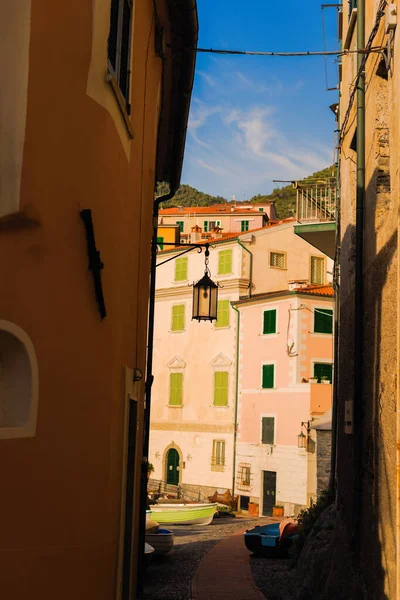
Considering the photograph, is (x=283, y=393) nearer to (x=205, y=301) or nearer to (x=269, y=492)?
(x=269, y=492)

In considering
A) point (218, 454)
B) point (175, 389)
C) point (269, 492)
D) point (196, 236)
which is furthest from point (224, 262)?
point (269, 492)

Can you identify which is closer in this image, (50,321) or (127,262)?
(50,321)

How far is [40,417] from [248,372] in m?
35.7

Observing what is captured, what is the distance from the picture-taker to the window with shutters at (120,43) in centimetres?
686

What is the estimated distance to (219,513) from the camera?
37.4 m

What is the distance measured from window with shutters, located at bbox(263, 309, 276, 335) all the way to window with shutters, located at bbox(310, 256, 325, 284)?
18.9 feet

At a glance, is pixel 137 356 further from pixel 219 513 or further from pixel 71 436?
pixel 219 513

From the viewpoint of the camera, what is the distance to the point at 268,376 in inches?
1545

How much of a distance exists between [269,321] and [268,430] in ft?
16.0

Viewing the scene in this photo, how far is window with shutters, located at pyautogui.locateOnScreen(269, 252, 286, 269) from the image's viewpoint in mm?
43656

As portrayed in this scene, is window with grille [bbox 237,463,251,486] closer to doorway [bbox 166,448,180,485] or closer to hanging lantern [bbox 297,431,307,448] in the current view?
A: hanging lantern [bbox 297,431,307,448]

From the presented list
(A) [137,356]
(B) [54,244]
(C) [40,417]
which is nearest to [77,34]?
(B) [54,244]

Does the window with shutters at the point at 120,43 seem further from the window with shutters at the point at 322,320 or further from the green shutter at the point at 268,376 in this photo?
the green shutter at the point at 268,376

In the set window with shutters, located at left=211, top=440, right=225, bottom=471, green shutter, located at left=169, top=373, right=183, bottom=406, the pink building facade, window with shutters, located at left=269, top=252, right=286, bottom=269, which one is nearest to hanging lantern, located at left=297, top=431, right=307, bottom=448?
the pink building facade
